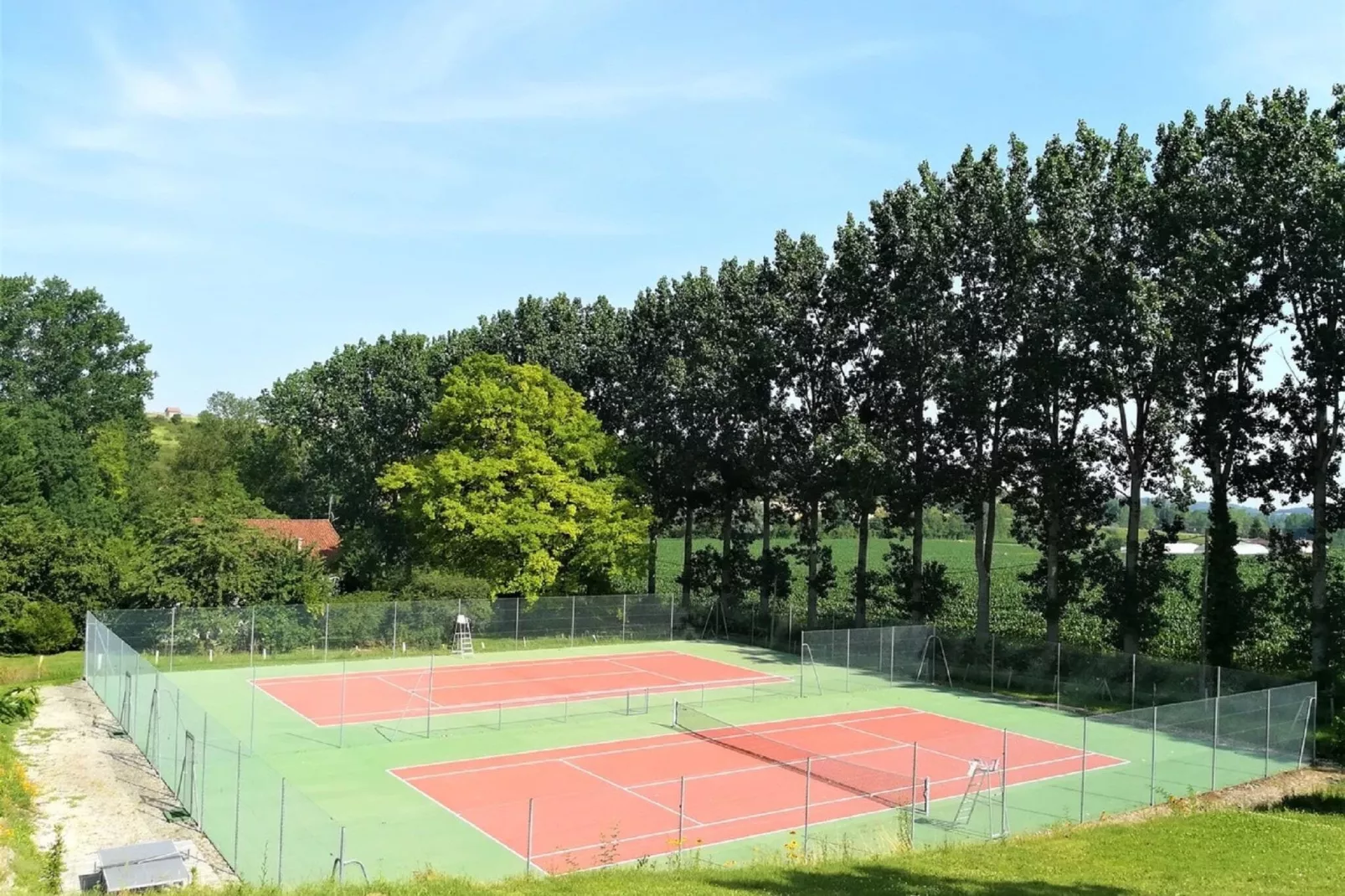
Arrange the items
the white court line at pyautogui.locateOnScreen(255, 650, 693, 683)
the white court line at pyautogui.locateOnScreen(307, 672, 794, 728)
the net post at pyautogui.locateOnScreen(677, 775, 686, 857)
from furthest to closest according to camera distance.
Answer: the white court line at pyautogui.locateOnScreen(255, 650, 693, 683), the white court line at pyautogui.locateOnScreen(307, 672, 794, 728), the net post at pyautogui.locateOnScreen(677, 775, 686, 857)

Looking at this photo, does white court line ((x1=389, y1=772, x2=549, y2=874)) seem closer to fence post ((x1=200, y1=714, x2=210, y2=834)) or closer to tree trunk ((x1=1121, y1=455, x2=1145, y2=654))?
fence post ((x1=200, y1=714, x2=210, y2=834))

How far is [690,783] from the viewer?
21453 millimetres

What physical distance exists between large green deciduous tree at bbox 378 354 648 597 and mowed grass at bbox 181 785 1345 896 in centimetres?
2722

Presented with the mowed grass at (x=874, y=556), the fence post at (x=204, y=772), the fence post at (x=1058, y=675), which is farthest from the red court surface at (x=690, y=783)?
the mowed grass at (x=874, y=556)

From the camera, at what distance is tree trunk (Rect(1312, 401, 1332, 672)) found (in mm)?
30703

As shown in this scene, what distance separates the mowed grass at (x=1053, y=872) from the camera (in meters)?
12.6

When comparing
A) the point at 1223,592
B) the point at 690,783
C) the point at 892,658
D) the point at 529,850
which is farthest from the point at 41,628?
the point at 1223,592

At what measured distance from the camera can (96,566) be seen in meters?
38.0

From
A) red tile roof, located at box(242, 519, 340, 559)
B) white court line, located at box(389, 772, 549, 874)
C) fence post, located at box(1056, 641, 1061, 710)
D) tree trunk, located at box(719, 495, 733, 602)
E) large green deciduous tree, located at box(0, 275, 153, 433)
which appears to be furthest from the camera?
large green deciduous tree, located at box(0, 275, 153, 433)

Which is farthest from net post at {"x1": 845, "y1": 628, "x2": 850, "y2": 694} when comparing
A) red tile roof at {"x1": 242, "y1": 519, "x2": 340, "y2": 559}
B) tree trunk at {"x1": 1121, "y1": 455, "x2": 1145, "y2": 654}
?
red tile roof at {"x1": 242, "y1": 519, "x2": 340, "y2": 559}

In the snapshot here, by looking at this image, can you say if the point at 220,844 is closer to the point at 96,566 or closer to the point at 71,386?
the point at 96,566

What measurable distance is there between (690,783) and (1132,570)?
756 inches

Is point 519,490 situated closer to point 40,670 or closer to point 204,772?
point 40,670

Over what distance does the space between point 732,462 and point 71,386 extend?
4774 centimetres
